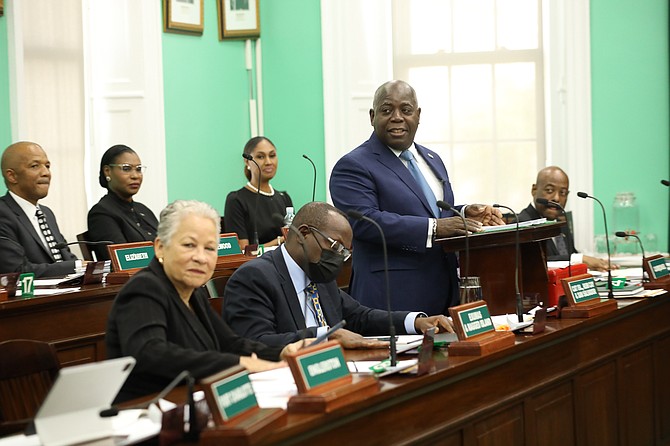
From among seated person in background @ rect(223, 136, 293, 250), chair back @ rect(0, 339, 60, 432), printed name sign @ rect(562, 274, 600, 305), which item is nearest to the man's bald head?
seated person in background @ rect(223, 136, 293, 250)

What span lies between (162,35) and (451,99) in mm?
2327

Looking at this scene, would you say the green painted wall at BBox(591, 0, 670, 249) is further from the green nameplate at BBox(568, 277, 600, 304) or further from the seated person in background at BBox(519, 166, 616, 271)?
the green nameplate at BBox(568, 277, 600, 304)

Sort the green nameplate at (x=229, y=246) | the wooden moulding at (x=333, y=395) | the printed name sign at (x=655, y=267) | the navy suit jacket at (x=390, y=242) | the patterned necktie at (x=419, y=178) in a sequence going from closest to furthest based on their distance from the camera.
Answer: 1. the wooden moulding at (x=333, y=395)
2. the navy suit jacket at (x=390, y=242)
3. the patterned necktie at (x=419, y=178)
4. the printed name sign at (x=655, y=267)
5. the green nameplate at (x=229, y=246)

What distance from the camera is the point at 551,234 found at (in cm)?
363

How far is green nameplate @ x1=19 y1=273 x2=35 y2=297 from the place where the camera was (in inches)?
162

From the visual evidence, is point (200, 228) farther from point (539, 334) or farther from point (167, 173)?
point (167, 173)

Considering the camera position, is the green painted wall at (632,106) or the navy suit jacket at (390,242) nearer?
the navy suit jacket at (390,242)


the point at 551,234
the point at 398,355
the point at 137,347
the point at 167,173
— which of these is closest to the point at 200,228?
the point at 137,347

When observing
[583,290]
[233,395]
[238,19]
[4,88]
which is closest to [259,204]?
[4,88]

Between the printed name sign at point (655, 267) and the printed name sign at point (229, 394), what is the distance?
273 cm

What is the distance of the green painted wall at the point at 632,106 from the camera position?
7.39 metres

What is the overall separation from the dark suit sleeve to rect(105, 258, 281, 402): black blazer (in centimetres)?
37

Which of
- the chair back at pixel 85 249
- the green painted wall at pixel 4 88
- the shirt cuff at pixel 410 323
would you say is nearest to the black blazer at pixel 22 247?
the chair back at pixel 85 249

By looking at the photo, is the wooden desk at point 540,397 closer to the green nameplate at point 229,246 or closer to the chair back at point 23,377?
the chair back at point 23,377
